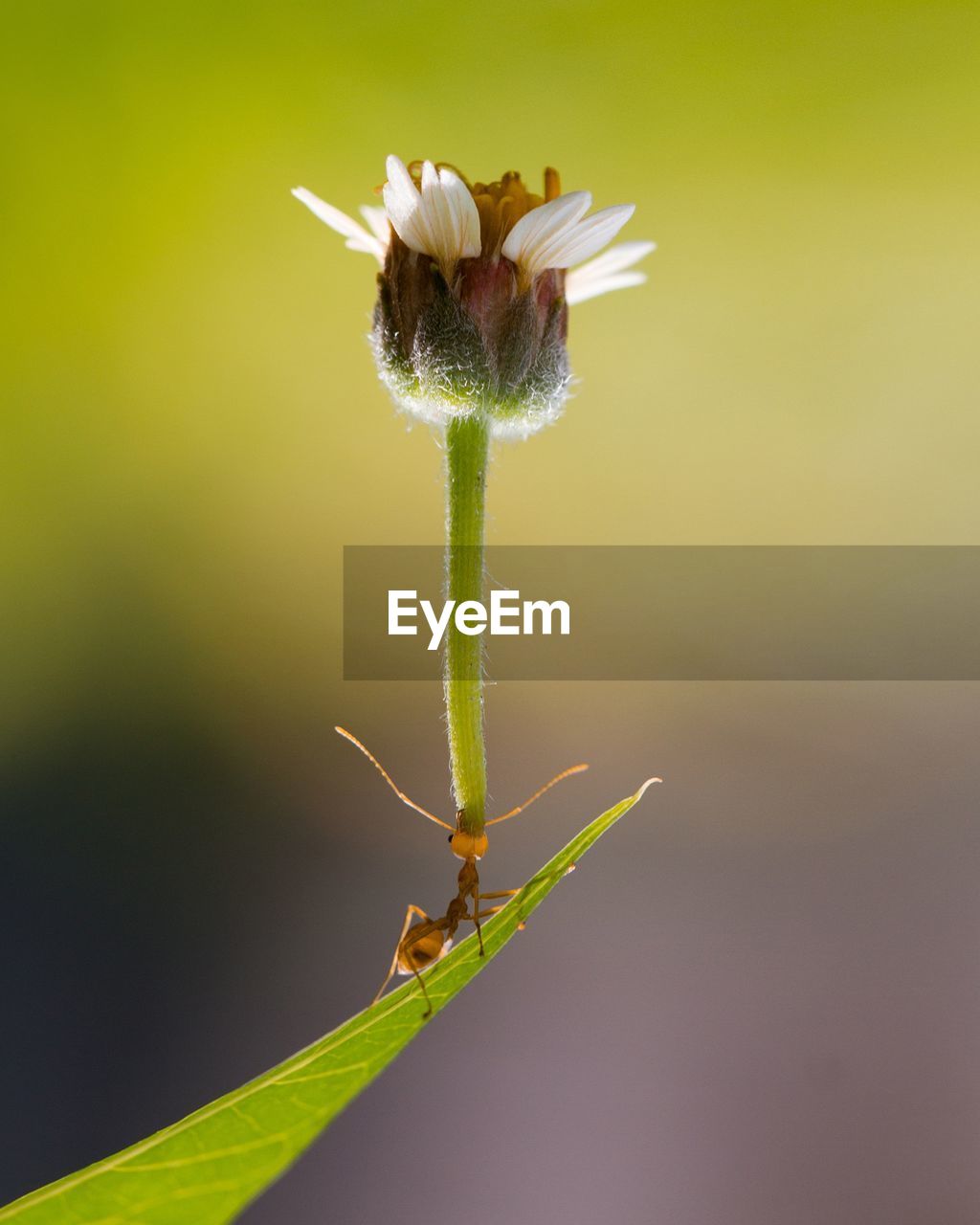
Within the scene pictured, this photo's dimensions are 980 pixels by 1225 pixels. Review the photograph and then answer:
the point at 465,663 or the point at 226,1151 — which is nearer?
the point at 226,1151

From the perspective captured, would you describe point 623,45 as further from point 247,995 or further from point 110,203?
point 247,995

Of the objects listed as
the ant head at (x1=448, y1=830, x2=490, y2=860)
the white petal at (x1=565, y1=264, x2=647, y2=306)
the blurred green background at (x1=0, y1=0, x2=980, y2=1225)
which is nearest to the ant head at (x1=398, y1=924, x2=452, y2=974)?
the ant head at (x1=448, y1=830, x2=490, y2=860)

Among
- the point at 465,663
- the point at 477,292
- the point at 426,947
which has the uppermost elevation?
the point at 477,292

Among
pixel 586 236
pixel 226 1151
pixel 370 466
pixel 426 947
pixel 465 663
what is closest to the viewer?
pixel 226 1151

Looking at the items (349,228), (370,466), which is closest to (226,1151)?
(349,228)

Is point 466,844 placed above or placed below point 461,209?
below

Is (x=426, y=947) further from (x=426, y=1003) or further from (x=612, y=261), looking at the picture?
(x=612, y=261)

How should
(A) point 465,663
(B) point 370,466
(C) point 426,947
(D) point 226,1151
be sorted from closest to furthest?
(D) point 226,1151
(A) point 465,663
(C) point 426,947
(B) point 370,466
